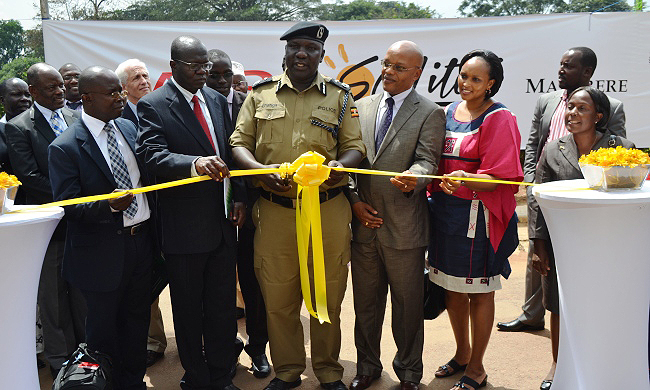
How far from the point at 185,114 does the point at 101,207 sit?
30.3 inches

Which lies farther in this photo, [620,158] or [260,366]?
[260,366]

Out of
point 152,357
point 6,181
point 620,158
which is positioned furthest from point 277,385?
point 620,158

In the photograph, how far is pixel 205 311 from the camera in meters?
4.07

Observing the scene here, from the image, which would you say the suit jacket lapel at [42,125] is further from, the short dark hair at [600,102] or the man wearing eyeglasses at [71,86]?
the short dark hair at [600,102]

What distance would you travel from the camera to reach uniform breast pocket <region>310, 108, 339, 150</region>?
154 inches

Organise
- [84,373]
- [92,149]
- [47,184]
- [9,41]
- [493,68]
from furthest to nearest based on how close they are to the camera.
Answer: [9,41] < [47,184] < [493,68] < [92,149] < [84,373]

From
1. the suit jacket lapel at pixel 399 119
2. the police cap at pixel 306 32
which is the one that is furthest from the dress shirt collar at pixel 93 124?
the suit jacket lapel at pixel 399 119

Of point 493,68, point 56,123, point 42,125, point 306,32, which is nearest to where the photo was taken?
point 306,32

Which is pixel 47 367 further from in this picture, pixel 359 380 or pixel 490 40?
pixel 490 40

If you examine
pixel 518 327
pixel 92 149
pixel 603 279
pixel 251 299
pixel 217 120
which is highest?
pixel 217 120

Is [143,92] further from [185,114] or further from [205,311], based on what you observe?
[205,311]

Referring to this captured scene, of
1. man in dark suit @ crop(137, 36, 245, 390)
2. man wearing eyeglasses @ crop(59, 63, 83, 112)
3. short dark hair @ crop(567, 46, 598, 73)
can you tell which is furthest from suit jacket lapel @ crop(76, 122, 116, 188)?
short dark hair @ crop(567, 46, 598, 73)

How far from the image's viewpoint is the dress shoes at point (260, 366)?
453cm

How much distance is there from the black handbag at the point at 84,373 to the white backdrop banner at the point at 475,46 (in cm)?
519
